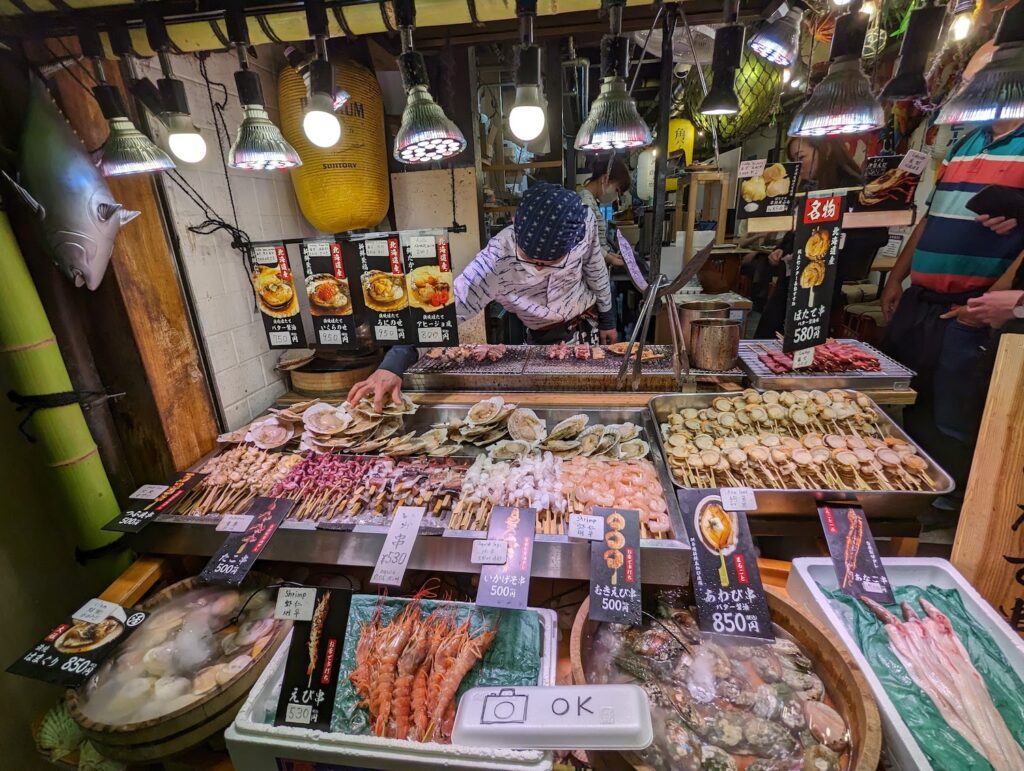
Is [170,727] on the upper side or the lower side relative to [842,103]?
lower

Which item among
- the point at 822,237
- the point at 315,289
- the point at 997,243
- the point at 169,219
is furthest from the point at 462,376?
the point at 997,243

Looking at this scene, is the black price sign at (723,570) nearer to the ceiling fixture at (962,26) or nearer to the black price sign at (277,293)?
the black price sign at (277,293)

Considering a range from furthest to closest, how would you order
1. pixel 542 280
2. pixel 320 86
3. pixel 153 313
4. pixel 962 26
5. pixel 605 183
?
pixel 605 183
pixel 542 280
pixel 962 26
pixel 153 313
pixel 320 86

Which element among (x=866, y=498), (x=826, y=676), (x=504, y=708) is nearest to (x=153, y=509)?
(x=504, y=708)

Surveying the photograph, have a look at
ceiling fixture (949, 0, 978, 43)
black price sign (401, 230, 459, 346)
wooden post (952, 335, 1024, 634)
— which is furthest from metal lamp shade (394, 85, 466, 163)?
ceiling fixture (949, 0, 978, 43)

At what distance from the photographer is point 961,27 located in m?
4.21

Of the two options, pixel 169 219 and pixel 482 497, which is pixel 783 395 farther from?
pixel 169 219

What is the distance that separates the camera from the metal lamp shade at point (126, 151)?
2.34 meters

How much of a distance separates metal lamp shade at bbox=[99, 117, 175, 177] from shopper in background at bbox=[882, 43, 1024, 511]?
5.55m

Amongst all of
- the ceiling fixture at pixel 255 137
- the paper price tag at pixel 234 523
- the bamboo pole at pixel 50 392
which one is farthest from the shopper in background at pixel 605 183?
the bamboo pole at pixel 50 392

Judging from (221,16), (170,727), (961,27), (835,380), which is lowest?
(170,727)

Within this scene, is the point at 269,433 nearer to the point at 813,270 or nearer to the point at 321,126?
the point at 321,126

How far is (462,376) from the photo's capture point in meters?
3.67

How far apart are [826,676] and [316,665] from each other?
197 cm
